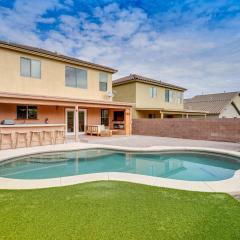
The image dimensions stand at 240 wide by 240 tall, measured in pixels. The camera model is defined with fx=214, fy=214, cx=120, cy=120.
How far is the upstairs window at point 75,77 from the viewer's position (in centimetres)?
1795

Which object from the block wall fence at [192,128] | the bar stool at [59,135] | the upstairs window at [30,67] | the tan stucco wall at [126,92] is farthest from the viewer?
the tan stucco wall at [126,92]

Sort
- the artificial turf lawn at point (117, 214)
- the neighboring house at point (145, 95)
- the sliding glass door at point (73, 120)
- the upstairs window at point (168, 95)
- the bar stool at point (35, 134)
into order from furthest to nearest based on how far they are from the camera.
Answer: the upstairs window at point (168, 95), the neighboring house at point (145, 95), the sliding glass door at point (73, 120), the bar stool at point (35, 134), the artificial turf lawn at point (117, 214)

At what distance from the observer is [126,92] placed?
24625mm

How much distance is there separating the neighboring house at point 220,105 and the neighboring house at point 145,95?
8.20m

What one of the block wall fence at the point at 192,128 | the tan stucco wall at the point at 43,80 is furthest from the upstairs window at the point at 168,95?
the tan stucco wall at the point at 43,80

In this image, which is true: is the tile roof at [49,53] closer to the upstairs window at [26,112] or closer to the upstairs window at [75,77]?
the upstairs window at [75,77]

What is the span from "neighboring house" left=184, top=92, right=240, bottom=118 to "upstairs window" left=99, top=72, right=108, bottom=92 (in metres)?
19.2

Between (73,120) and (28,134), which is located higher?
(73,120)

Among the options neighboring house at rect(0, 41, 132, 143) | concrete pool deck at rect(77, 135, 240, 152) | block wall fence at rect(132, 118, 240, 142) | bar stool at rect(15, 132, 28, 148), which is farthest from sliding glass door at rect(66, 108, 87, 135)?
bar stool at rect(15, 132, 28, 148)

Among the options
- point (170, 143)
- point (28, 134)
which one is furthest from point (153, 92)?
point (28, 134)

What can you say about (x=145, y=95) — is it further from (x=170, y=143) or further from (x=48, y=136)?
(x=48, y=136)

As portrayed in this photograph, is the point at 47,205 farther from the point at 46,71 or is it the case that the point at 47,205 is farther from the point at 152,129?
the point at 152,129

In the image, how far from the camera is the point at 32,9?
563 inches

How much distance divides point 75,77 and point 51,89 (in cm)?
263
